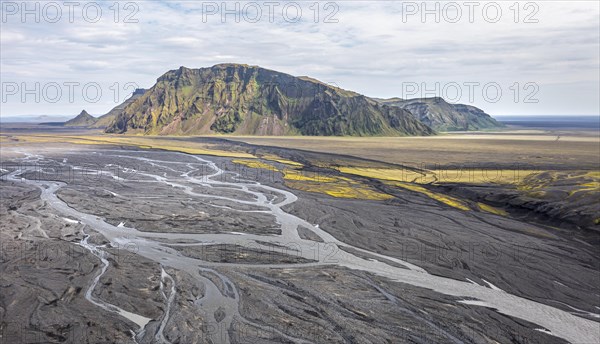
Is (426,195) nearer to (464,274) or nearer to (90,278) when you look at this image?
(464,274)

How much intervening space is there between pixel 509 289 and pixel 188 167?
64.3 metres

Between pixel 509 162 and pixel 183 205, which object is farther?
pixel 509 162

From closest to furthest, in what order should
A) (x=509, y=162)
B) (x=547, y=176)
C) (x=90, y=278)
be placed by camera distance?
(x=90, y=278) < (x=547, y=176) < (x=509, y=162)

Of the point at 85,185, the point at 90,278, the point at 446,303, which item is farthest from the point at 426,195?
the point at 85,185

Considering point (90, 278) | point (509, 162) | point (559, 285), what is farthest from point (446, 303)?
point (509, 162)

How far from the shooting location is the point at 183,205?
46188 mm

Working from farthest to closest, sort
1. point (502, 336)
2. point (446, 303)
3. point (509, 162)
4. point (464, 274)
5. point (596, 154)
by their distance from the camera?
point (596, 154)
point (509, 162)
point (464, 274)
point (446, 303)
point (502, 336)

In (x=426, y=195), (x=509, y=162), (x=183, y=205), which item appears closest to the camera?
(x=183, y=205)

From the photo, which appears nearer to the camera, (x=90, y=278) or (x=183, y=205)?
(x=90, y=278)

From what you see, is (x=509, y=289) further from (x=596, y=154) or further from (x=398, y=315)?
(x=596, y=154)

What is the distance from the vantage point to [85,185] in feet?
187

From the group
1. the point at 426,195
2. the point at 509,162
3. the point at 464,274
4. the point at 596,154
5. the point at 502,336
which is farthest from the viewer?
the point at 596,154

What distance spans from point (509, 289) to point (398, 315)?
920cm

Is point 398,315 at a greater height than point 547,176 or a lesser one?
lesser
